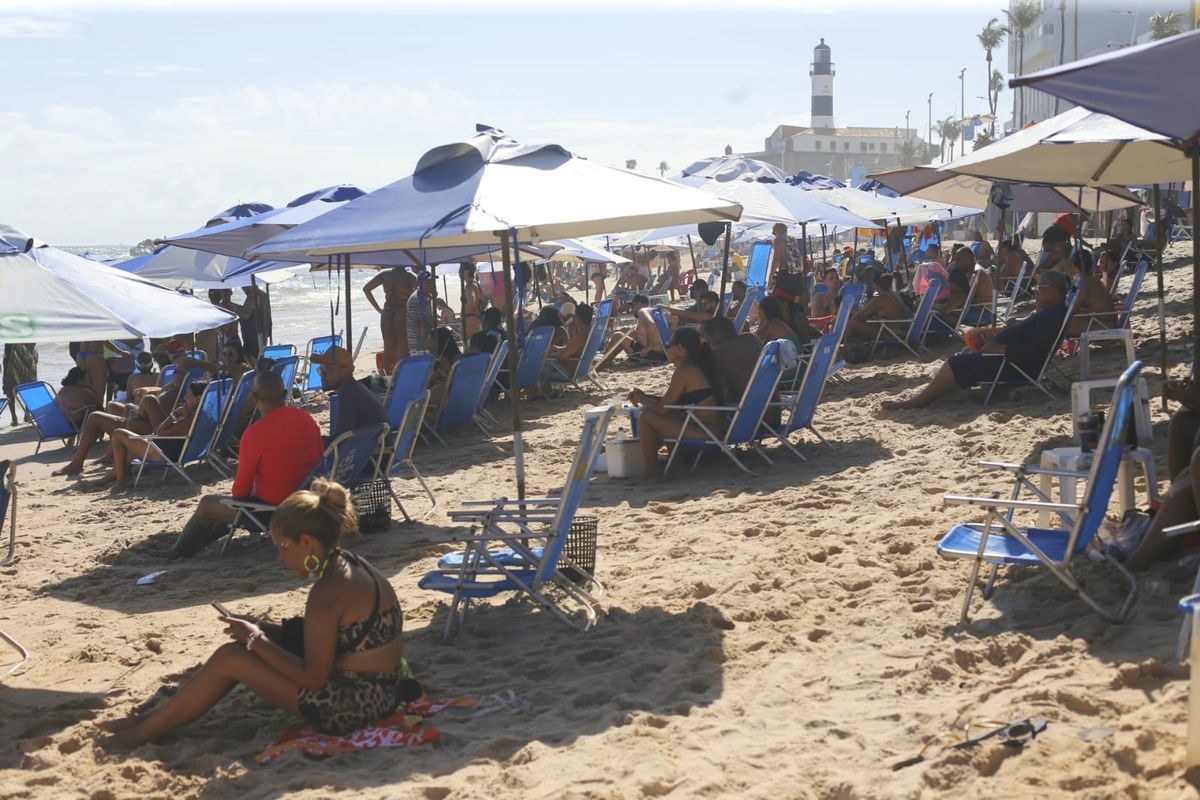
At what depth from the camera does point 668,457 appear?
8125 mm

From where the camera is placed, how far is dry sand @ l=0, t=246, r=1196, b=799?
3348 mm

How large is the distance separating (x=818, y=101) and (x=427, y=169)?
144436 mm

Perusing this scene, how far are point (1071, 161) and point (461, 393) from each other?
468 cm

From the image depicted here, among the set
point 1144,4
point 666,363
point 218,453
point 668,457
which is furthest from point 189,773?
point 1144,4

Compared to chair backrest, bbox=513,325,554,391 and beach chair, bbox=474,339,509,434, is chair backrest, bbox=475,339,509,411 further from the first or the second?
chair backrest, bbox=513,325,554,391

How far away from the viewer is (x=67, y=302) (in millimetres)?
4699

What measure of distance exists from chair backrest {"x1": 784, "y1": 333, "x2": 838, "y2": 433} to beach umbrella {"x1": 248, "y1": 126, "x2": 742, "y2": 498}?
1798 millimetres

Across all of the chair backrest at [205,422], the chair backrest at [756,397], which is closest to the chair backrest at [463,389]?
the chair backrest at [205,422]

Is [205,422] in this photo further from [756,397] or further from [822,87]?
[822,87]

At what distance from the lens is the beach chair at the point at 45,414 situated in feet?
36.0

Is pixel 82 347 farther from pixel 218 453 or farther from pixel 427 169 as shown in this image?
pixel 427 169

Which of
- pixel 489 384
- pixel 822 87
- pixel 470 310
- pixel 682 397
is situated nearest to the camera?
pixel 682 397

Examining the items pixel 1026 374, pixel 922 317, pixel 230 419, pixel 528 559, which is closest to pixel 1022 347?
pixel 1026 374

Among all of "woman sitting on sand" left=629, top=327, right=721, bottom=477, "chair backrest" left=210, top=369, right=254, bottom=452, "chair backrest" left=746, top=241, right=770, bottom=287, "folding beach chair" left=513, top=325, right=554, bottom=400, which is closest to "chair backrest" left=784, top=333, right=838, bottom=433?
"woman sitting on sand" left=629, top=327, right=721, bottom=477
